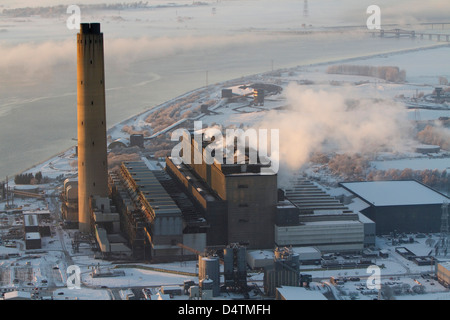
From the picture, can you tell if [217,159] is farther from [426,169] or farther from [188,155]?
[426,169]

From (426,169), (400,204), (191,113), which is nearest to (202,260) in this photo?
(400,204)

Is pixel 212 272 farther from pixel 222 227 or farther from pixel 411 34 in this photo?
pixel 411 34

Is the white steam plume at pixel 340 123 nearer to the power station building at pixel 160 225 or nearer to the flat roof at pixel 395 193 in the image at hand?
the flat roof at pixel 395 193

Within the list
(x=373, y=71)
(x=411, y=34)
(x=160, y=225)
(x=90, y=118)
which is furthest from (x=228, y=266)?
(x=411, y=34)

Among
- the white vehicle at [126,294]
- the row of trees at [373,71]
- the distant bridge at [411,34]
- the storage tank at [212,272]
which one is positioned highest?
the distant bridge at [411,34]

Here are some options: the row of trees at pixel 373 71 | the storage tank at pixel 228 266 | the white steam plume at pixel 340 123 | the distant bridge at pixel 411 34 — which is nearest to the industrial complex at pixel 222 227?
the storage tank at pixel 228 266
